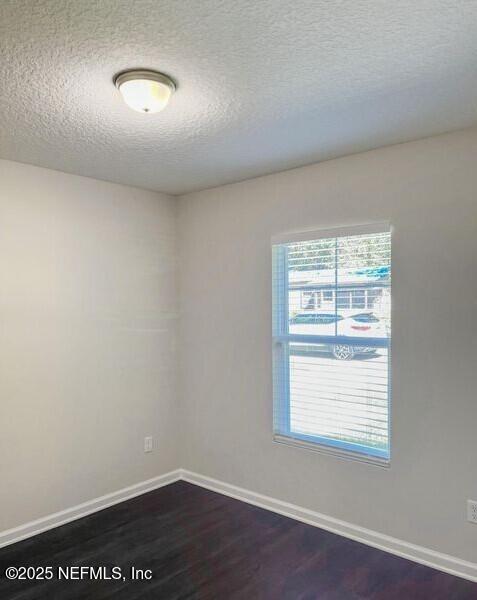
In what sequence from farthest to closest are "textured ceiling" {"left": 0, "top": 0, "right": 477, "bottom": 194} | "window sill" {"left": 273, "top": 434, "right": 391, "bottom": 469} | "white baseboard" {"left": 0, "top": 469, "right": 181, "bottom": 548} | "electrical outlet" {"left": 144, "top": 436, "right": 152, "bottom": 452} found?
"electrical outlet" {"left": 144, "top": 436, "right": 152, "bottom": 452}, "white baseboard" {"left": 0, "top": 469, "right": 181, "bottom": 548}, "window sill" {"left": 273, "top": 434, "right": 391, "bottom": 469}, "textured ceiling" {"left": 0, "top": 0, "right": 477, "bottom": 194}

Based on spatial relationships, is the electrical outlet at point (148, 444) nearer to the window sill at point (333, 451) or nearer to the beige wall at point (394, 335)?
the beige wall at point (394, 335)

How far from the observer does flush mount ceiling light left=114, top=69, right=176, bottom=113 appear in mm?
1895

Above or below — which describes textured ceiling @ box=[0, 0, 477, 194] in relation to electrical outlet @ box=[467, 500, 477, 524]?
above

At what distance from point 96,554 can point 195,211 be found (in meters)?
2.61

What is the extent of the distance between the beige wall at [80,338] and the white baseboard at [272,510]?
69 millimetres

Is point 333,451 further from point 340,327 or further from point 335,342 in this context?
point 340,327

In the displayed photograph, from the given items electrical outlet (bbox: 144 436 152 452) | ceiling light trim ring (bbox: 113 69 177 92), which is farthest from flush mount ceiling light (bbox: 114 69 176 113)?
electrical outlet (bbox: 144 436 152 452)

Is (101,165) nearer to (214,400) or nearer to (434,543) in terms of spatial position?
(214,400)

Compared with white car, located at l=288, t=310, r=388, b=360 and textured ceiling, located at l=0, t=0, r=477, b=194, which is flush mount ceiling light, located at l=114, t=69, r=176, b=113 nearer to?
textured ceiling, located at l=0, t=0, r=477, b=194

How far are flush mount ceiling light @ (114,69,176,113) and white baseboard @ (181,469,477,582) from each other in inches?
107

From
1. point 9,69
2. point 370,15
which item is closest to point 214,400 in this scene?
point 9,69

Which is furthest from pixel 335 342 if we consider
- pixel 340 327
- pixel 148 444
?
pixel 148 444

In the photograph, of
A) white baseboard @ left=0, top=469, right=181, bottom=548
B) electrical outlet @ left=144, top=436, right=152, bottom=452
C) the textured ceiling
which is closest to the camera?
the textured ceiling

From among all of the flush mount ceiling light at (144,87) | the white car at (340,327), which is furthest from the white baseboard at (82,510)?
the flush mount ceiling light at (144,87)
